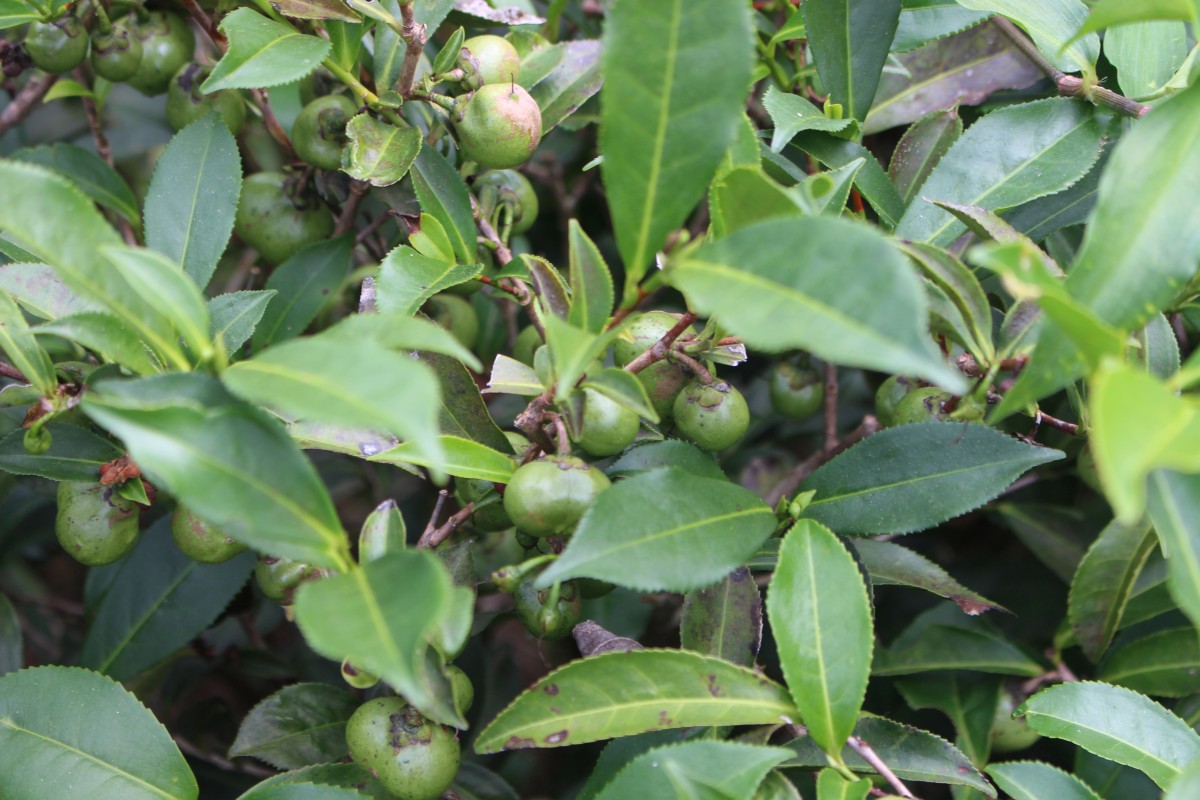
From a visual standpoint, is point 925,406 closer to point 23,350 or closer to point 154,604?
point 23,350

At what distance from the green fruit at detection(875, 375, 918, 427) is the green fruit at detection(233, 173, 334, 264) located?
0.78 meters

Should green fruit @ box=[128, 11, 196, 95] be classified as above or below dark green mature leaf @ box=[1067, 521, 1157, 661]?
above

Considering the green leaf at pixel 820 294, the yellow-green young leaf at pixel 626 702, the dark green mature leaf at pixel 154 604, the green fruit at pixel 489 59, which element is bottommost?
the dark green mature leaf at pixel 154 604

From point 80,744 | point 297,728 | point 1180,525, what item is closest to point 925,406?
point 1180,525

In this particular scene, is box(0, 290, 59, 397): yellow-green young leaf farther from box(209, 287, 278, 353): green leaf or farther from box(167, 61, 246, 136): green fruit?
box(167, 61, 246, 136): green fruit

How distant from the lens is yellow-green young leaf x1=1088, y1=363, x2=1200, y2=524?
23.2 inches

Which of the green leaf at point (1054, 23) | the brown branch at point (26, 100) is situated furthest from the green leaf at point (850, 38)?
the brown branch at point (26, 100)

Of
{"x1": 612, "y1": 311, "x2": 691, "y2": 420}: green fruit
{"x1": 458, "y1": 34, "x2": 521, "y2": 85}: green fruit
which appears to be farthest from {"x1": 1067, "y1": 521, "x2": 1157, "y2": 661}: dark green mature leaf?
{"x1": 458, "y1": 34, "x2": 521, "y2": 85}: green fruit

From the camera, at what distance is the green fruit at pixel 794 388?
1.44 m

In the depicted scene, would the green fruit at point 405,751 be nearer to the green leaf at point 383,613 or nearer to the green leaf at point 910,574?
the green leaf at point 383,613

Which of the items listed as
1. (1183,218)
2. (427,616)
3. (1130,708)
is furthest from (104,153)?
(1130,708)

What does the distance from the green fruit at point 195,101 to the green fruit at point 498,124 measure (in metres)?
0.43

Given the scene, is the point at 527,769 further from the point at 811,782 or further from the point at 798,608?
the point at 798,608

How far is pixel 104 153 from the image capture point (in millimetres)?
1586
